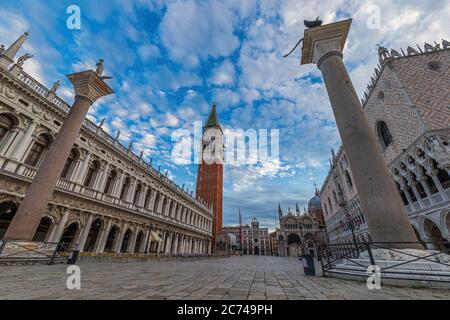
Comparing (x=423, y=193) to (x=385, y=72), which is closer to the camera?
(x=423, y=193)

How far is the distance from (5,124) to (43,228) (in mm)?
7143

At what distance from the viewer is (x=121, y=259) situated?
12.9 meters

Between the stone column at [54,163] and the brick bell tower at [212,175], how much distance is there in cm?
4108

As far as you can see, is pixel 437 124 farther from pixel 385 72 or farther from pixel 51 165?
pixel 51 165

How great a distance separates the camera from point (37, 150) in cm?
1370

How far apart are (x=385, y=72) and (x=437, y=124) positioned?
→ 7.09 metres

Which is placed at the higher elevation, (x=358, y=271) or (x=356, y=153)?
(x=356, y=153)

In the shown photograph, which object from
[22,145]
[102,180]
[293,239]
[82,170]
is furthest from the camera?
[293,239]

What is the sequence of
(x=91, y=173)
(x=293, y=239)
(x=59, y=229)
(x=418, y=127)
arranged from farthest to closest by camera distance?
1. (x=293, y=239)
2. (x=91, y=173)
3. (x=418, y=127)
4. (x=59, y=229)

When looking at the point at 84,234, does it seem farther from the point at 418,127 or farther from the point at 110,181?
the point at 418,127

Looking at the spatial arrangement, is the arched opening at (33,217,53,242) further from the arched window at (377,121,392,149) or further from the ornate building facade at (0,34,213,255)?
the arched window at (377,121,392,149)

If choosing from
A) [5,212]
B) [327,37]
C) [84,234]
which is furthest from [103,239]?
[327,37]

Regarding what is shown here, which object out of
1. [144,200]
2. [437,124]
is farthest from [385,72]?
[144,200]
